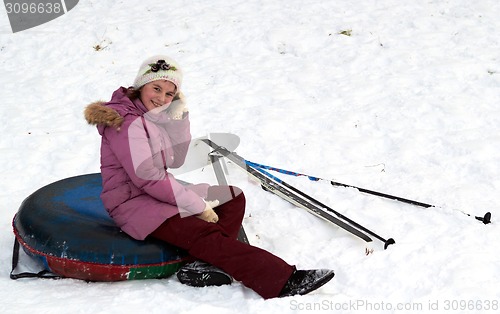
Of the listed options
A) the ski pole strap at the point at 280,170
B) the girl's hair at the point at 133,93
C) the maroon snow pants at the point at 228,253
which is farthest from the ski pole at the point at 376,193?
the girl's hair at the point at 133,93

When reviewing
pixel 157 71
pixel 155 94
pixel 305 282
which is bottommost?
pixel 305 282

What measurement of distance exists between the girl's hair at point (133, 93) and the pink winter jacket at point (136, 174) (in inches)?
2.4

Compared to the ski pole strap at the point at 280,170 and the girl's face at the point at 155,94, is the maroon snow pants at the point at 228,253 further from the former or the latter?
the ski pole strap at the point at 280,170

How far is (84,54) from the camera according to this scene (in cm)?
800

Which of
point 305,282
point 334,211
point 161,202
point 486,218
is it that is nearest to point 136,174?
point 161,202

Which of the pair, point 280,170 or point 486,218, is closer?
point 486,218

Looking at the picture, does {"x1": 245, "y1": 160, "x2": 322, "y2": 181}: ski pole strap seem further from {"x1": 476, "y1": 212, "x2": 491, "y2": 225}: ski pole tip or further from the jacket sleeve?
the jacket sleeve

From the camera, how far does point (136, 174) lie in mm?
3369

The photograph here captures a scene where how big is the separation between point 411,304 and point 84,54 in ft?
20.5

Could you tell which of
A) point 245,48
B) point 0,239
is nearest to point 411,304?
point 0,239

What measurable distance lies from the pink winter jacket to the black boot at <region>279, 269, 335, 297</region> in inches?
28.1

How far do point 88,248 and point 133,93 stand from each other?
39.8 inches

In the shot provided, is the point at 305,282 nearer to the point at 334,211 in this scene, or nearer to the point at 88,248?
the point at 334,211

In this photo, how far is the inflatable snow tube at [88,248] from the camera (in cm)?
338
